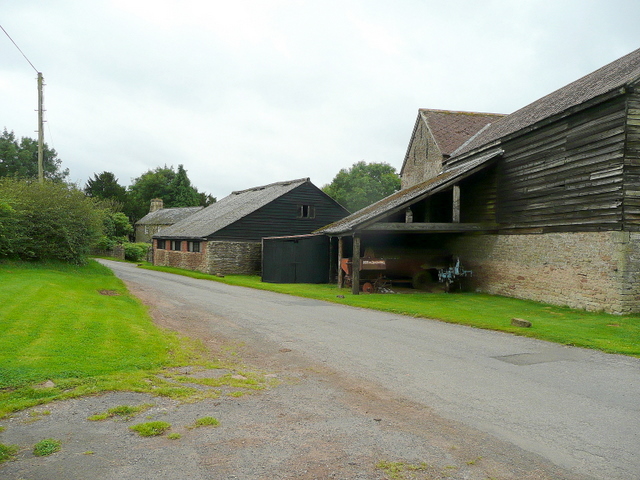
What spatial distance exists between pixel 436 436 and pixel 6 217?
2220 cm

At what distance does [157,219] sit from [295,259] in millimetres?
47891

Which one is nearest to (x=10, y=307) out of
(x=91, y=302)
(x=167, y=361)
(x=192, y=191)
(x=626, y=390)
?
(x=91, y=302)

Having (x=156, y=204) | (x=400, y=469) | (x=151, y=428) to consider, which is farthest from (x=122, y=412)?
(x=156, y=204)

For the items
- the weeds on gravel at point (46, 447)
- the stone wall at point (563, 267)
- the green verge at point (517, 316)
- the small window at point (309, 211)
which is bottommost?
the green verge at point (517, 316)

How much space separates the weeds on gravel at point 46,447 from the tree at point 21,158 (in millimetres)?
70469

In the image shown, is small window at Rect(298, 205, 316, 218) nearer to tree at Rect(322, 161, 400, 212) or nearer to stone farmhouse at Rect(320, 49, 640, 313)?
stone farmhouse at Rect(320, 49, 640, 313)

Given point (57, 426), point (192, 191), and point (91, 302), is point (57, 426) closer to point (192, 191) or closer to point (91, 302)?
point (91, 302)

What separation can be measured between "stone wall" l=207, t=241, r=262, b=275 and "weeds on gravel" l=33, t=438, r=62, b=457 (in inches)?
1114

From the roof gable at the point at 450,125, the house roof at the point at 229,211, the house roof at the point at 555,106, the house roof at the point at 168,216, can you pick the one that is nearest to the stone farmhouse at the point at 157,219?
the house roof at the point at 168,216

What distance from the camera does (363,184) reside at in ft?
217

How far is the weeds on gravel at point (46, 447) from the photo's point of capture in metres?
4.30

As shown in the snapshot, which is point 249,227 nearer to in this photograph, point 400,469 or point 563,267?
point 563,267

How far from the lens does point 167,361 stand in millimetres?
7715

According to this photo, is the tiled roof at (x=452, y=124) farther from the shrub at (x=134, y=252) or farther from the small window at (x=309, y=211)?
the shrub at (x=134, y=252)
